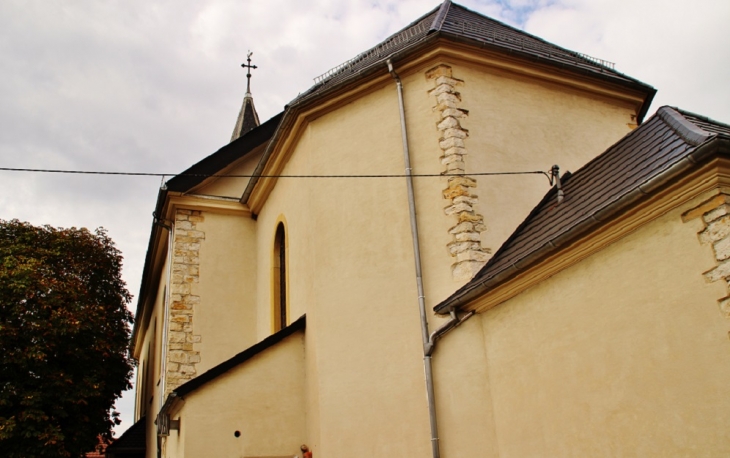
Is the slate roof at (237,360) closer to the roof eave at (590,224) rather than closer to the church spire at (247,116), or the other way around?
the roof eave at (590,224)

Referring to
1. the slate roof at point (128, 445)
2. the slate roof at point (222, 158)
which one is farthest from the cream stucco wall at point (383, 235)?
the slate roof at point (128, 445)

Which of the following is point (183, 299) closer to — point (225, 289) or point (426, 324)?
point (225, 289)

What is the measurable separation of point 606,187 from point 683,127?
89 centimetres

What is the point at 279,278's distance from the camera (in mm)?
11461

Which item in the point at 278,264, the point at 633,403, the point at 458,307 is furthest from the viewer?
the point at 278,264

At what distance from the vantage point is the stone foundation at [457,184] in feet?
25.4

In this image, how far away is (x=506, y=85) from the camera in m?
9.23

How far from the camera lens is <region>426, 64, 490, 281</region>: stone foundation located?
7746 millimetres

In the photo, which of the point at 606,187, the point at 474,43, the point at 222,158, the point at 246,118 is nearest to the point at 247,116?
the point at 246,118

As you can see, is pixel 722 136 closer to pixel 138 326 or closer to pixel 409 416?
pixel 409 416

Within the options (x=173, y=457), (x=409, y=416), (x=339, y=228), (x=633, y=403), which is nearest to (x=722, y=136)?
(x=633, y=403)

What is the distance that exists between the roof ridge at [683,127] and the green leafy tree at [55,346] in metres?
12.3

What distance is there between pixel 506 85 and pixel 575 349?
4.42 m

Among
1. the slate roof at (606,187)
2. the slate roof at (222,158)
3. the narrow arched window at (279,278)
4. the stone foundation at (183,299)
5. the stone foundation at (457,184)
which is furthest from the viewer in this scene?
the slate roof at (222,158)
